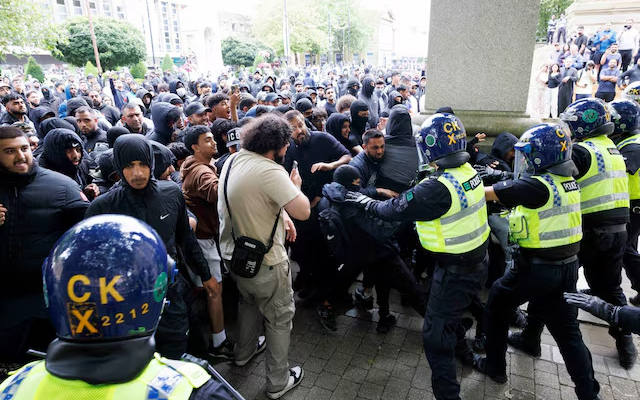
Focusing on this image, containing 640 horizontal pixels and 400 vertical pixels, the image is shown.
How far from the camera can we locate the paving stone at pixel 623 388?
3143 mm

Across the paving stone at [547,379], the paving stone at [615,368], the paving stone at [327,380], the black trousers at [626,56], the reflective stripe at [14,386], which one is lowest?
the paving stone at [327,380]

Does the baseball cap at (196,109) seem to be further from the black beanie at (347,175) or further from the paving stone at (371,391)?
the paving stone at (371,391)

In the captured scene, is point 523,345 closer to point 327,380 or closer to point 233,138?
point 327,380

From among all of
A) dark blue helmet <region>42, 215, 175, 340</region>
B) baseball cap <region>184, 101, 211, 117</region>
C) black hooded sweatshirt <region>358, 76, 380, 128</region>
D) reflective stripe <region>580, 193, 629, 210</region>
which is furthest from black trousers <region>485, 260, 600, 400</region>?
black hooded sweatshirt <region>358, 76, 380, 128</region>

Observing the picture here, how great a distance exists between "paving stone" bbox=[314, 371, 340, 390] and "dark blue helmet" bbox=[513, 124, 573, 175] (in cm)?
227

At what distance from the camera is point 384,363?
11.8 ft

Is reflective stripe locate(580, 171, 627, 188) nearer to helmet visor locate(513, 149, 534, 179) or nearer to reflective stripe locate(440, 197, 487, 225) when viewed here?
helmet visor locate(513, 149, 534, 179)

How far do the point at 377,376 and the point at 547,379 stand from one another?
4.48 feet

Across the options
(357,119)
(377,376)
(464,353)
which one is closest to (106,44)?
(357,119)

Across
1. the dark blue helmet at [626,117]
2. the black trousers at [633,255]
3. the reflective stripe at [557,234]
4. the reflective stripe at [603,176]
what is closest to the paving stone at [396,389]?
the reflective stripe at [557,234]

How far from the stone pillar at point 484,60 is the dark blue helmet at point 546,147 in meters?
2.28

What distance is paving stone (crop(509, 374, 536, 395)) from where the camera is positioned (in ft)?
10.7

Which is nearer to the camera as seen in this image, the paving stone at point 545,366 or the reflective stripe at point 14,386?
the reflective stripe at point 14,386

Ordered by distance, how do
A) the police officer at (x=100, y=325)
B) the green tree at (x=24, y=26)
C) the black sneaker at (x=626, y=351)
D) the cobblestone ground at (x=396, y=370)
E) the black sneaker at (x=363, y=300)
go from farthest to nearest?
the green tree at (x=24, y=26) → the black sneaker at (x=363, y=300) → the black sneaker at (x=626, y=351) → the cobblestone ground at (x=396, y=370) → the police officer at (x=100, y=325)
